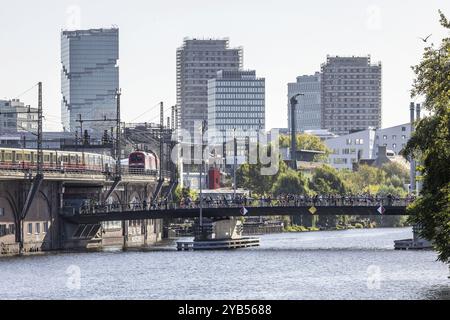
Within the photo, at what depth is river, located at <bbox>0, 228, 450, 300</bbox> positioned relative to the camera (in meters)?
86.8

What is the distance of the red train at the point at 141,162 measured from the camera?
17438cm

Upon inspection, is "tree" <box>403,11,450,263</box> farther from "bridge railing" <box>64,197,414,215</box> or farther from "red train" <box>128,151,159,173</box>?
"red train" <box>128,151,159,173</box>

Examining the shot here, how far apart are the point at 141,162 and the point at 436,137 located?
104681 millimetres

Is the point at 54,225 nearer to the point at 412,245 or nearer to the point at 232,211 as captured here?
the point at 232,211

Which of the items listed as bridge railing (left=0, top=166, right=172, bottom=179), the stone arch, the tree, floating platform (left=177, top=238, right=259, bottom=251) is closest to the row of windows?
the stone arch

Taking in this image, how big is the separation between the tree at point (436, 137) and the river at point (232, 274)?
6982mm

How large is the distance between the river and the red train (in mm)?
32392

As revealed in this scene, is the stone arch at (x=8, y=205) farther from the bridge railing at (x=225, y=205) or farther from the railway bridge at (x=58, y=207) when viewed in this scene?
the bridge railing at (x=225, y=205)

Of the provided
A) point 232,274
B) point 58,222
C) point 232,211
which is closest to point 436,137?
point 232,274

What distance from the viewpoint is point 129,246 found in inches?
6206

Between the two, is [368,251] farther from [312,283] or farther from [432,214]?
[432,214]

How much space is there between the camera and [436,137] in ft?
241
